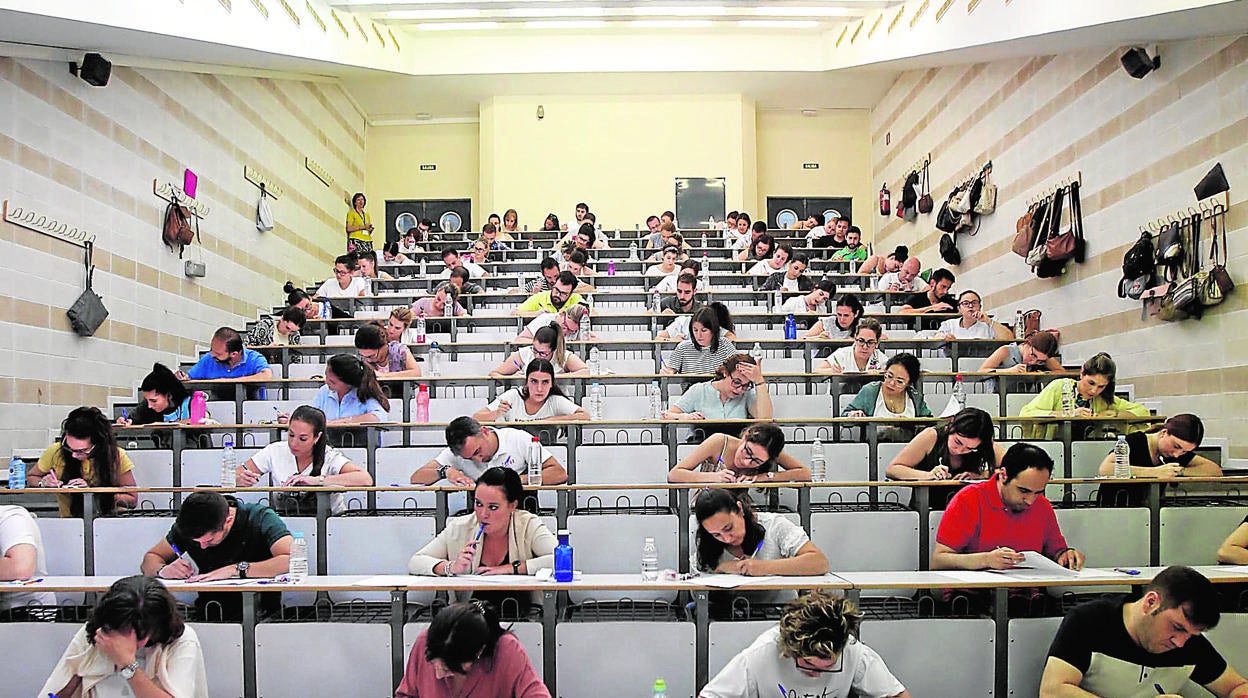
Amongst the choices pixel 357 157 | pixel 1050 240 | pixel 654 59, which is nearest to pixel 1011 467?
pixel 1050 240

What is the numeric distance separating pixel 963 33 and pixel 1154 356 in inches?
133

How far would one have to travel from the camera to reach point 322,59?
33.6 feet

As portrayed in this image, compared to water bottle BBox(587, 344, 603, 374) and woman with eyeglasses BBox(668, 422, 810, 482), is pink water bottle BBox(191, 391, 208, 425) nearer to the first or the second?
water bottle BBox(587, 344, 603, 374)

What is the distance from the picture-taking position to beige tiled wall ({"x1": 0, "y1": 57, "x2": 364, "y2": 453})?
6.55 meters

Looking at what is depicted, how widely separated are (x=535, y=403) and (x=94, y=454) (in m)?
2.12

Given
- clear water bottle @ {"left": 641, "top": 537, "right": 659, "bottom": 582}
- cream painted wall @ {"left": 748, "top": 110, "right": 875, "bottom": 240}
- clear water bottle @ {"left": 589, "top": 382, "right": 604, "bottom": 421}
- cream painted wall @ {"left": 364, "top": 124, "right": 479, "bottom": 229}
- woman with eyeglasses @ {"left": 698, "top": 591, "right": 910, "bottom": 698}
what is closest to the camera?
woman with eyeglasses @ {"left": 698, "top": 591, "right": 910, "bottom": 698}

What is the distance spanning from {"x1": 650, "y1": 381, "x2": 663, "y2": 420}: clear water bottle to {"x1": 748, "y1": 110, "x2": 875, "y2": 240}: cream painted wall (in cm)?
944

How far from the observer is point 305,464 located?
504 centimetres

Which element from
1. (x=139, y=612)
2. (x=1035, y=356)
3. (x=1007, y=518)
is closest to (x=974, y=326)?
(x=1035, y=356)

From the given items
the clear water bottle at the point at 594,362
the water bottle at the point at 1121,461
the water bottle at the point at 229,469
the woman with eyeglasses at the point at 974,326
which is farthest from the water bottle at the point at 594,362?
the water bottle at the point at 1121,461

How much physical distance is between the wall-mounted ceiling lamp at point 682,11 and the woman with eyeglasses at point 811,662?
9.39 meters

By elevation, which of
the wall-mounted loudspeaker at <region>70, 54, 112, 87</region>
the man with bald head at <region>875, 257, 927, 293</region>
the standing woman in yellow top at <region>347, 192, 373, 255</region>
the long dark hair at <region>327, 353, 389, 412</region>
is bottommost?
the long dark hair at <region>327, 353, 389, 412</region>

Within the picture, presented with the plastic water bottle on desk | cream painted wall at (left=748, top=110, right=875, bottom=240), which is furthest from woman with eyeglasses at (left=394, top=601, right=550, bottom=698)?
cream painted wall at (left=748, top=110, right=875, bottom=240)

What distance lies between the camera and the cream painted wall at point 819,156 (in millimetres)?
15711
